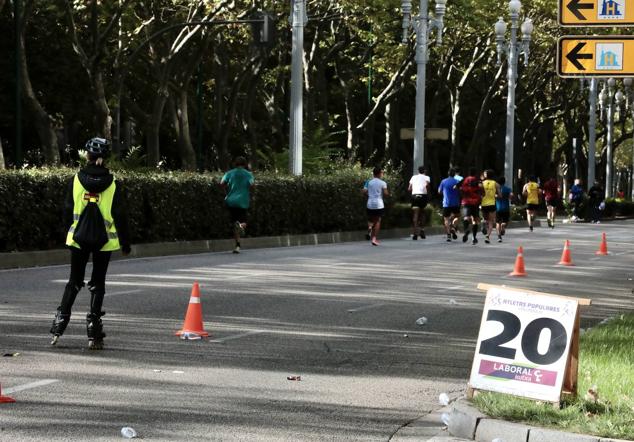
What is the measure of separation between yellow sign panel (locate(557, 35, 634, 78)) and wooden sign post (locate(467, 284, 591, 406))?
7755 mm

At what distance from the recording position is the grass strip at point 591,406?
808cm

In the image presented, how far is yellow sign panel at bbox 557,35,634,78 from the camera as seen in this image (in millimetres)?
16406

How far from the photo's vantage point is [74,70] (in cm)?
5438

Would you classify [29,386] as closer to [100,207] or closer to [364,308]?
[100,207]

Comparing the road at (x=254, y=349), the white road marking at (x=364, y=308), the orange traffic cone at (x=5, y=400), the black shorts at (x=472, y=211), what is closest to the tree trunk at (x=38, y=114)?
the road at (x=254, y=349)

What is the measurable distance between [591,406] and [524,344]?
0.59 m

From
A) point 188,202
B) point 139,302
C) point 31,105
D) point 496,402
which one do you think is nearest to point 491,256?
point 188,202

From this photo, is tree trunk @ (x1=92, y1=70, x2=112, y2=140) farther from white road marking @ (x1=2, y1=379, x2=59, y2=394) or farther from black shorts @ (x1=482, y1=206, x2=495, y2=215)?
white road marking @ (x1=2, y1=379, x2=59, y2=394)

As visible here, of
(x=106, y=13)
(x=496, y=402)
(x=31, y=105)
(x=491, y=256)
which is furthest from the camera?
(x=106, y=13)

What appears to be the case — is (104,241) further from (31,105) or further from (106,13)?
(106,13)

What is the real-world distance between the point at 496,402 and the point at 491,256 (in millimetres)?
19793

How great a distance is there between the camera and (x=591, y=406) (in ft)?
28.6

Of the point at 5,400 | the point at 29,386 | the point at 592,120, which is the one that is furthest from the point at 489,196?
the point at 592,120

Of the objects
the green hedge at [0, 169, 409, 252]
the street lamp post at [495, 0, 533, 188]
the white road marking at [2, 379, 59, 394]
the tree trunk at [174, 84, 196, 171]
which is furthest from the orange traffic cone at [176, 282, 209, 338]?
the street lamp post at [495, 0, 533, 188]
